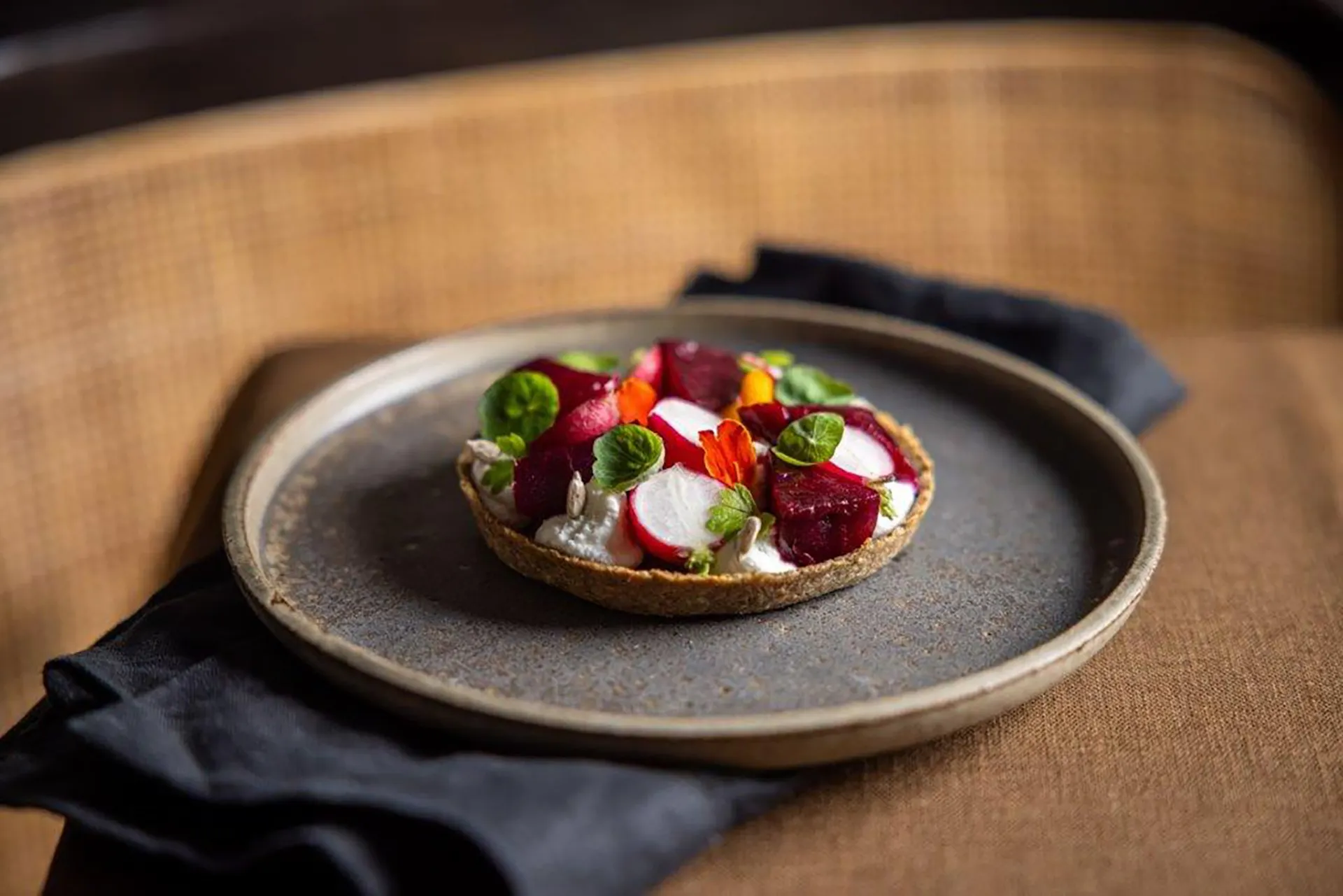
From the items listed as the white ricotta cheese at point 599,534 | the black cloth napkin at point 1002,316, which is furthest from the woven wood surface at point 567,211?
the white ricotta cheese at point 599,534

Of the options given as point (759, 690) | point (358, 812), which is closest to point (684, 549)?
point (759, 690)

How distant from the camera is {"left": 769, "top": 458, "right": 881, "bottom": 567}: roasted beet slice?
49.6 inches

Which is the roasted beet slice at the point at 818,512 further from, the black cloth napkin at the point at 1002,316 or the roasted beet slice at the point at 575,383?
the black cloth napkin at the point at 1002,316

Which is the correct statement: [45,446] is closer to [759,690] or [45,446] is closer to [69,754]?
[69,754]

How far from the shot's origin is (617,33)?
2.75 metres

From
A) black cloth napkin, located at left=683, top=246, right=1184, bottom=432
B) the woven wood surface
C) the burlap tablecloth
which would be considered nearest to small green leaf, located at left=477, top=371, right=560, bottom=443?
the burlap tablecloth

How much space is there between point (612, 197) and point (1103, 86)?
103cm

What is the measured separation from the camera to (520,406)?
1391 millimetres

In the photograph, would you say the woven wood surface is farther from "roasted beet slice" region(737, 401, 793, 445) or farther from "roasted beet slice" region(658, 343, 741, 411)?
"roasted beet slice" region(737, 401, 793, 445)

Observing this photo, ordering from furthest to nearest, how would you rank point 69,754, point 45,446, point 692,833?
point 45,446
point 69,754
point 692,833

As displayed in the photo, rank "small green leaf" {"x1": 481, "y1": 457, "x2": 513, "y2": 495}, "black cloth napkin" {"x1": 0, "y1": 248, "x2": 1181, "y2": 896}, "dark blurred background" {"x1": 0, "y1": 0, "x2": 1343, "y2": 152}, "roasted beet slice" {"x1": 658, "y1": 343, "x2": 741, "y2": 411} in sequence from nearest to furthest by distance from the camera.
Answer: "black cloth napkin" {"x1": 0, "y1": 248, "x2": 1181, "y2": 896} < "small green leaf" {"x1": 481, "y1": 457, "x2": 513, "y2": 495} < "roasted beet slice" {"x1": 658, "y1": 343, "x2": 741, "y2": 411} < "dark blurred background" {"x1": 0, "y1": 0, "x2": 1343, "y2": 152}

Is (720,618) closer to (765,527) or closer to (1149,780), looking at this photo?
(765,527)

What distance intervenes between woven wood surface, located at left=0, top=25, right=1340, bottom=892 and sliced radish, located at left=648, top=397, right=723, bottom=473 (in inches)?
54.6

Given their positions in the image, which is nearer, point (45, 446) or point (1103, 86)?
point (45, 446)
